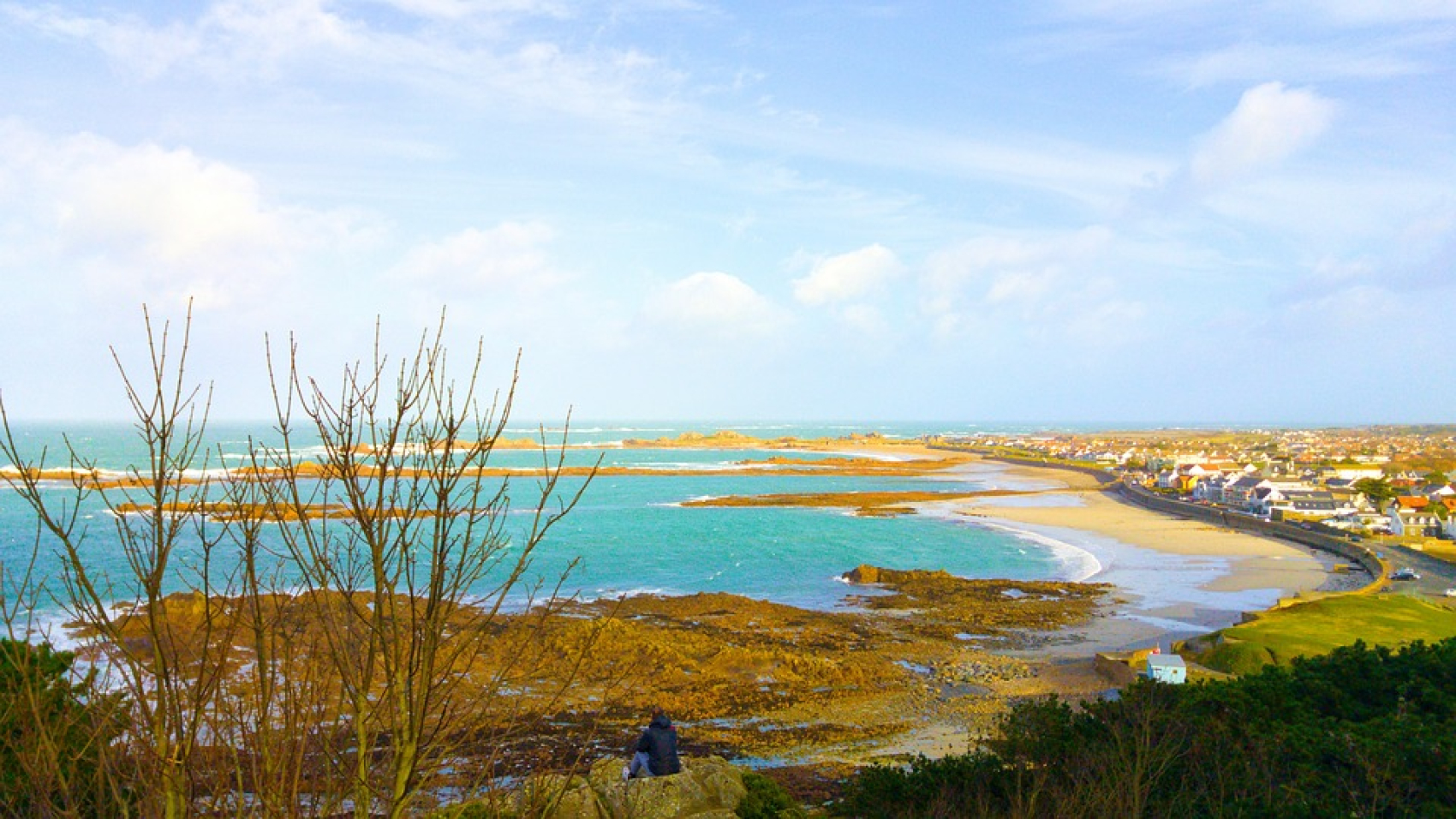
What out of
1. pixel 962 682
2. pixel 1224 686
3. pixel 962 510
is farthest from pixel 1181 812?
pixel 962 510

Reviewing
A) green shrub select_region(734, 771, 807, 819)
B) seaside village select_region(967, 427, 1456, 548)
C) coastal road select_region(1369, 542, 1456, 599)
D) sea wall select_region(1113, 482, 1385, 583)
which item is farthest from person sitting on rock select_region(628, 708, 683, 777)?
seaside village select_region(967, 427, 1456, 548)

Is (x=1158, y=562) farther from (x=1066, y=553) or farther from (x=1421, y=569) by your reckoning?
(x=1421, y=569)

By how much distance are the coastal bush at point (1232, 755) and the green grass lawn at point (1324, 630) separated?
8814 mm

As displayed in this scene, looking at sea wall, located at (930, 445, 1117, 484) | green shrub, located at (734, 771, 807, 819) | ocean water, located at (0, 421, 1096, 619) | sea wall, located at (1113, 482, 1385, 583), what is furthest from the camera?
sea wall, located at (930, 445, 1117, 484)

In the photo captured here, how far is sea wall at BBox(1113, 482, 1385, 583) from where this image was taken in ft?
133

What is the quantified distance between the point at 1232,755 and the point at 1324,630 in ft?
55.3

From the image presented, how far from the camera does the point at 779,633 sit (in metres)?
24.5

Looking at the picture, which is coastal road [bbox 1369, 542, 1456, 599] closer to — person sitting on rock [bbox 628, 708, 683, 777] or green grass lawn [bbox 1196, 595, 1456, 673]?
green grass lawn [bbox 1196, 595, 1456, 673]

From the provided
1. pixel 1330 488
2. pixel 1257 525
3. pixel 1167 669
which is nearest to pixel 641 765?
pixel 1167 669

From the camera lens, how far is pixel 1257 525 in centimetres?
5428

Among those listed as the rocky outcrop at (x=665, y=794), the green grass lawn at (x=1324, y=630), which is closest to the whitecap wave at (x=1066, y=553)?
the green grass lawn at (x=1324, y=630)

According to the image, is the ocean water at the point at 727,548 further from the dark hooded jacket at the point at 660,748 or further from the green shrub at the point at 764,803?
the green shrub at the point at 764,803

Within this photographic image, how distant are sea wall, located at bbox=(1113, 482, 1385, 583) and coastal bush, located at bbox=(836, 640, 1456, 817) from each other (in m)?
29.7

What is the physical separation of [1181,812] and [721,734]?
32.5ft
